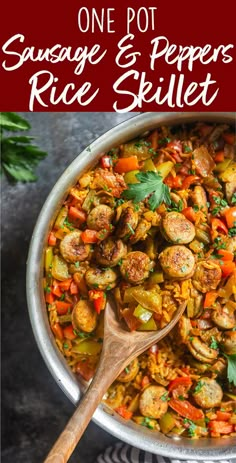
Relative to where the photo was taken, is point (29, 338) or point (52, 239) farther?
point (29, 338)

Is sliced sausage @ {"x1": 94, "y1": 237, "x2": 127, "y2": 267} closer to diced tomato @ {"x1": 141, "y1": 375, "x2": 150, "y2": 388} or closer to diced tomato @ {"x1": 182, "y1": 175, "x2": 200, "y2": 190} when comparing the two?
diced tomato @ {"x1": 182, "y1": 175, "x2": 200, "y2": 190}

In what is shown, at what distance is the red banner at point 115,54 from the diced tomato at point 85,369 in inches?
63.6

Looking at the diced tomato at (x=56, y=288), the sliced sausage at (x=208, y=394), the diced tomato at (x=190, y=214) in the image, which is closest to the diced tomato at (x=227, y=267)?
the diced tomato at (x=190, y=214)

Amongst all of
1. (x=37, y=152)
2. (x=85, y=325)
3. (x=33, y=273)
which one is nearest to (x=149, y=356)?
(x=85, y=325)

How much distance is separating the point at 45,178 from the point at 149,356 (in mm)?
1495

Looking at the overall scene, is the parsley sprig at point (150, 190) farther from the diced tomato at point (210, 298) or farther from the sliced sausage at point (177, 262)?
the diced tomato at point (210, 298)

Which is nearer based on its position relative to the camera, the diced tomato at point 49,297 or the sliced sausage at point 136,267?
the sliced sausage at point 136,267

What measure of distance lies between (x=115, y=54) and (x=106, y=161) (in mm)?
866

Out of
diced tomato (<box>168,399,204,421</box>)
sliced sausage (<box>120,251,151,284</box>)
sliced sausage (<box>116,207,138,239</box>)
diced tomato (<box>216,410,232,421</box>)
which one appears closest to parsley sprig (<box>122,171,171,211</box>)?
sliced sausage (<box>116,207,138,239</box>)

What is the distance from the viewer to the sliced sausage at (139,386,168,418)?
3852 millimetres

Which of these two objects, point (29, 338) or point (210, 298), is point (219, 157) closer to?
point (210, 298)

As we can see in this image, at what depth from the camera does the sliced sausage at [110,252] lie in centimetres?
367

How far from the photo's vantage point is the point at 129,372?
3869 millimetres

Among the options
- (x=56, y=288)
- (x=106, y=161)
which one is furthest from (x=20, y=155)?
(x=56, y=288)
